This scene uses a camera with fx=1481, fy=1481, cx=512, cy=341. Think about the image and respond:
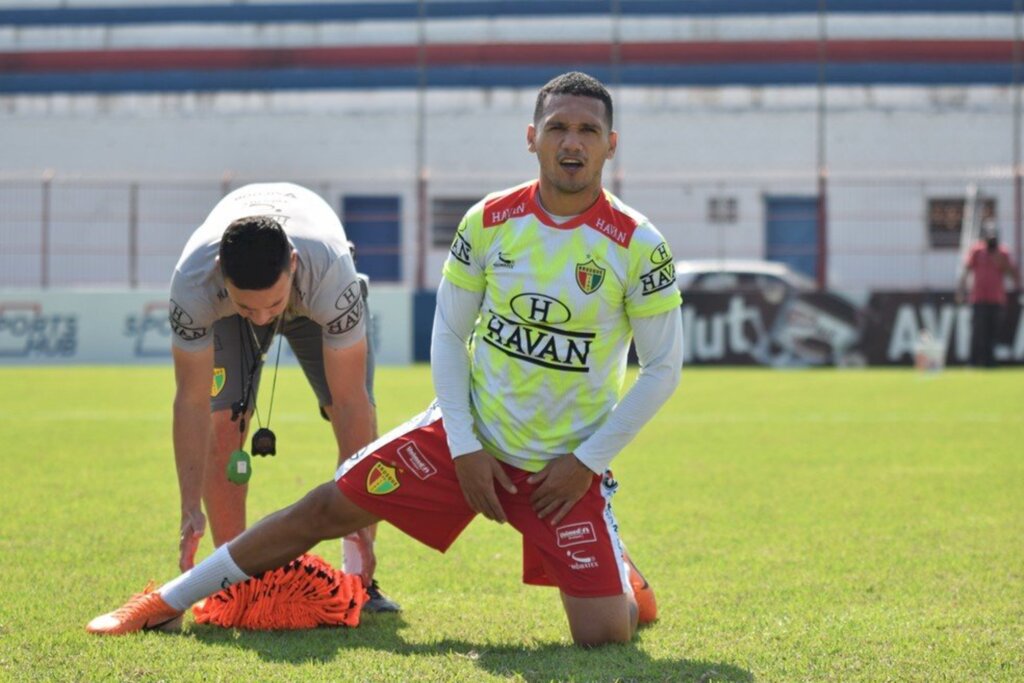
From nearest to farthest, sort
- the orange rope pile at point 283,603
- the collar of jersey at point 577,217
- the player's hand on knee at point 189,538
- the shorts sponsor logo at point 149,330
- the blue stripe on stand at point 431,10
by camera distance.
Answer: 1. the collar of jersey at point 577,217
2. the orange rope pile at point 283,603
3. the player's hand on knee at point 189,538
4. the shorts sponsor logo at point 149,330
5. the blue stripe on stand at point 431,10

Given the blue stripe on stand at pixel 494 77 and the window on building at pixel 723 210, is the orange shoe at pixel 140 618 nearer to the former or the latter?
the window on building at pixel 723 210

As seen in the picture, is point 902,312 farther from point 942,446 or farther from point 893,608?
point 893,608

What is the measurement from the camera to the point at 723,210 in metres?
26.7

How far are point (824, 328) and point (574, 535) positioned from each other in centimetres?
1844

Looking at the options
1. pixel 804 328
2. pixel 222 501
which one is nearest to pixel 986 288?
pixel 804 328

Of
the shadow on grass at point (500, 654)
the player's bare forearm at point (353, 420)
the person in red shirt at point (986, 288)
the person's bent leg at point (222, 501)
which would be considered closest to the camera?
the shadow on grass at point (500, 654)

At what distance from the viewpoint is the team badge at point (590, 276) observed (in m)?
4.71

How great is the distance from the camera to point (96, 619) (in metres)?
4.89

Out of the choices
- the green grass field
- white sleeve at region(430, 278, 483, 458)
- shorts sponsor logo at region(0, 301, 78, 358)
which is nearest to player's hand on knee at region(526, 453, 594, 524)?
white sleeve at region(430, 278, 483, 458)

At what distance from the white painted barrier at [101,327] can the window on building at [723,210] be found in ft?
21.5

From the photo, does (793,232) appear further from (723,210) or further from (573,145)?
(573,145)

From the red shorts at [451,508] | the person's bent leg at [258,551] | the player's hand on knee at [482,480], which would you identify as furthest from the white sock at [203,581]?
the player's hand on knee at [482,480]

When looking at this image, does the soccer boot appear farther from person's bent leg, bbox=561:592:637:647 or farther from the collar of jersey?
the collar of jersey

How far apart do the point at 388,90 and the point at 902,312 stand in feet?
45.9
